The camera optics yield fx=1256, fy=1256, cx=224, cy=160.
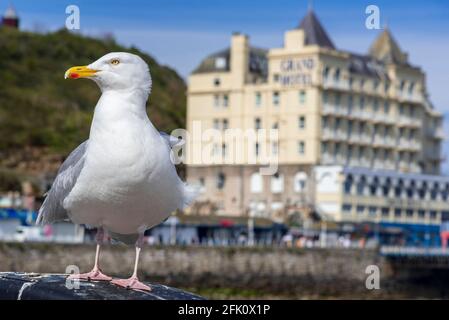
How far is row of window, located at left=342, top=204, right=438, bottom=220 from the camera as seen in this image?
87688 millimetres

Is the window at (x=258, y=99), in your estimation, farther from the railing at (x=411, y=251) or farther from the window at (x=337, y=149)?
the railing at (x=411, y=251)

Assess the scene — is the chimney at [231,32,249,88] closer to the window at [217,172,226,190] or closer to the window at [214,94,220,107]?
the window at [214,94,220,107]

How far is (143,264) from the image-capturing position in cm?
6147

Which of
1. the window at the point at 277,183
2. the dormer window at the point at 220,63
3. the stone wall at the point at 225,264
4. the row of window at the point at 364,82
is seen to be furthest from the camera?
the dormer window at the point at 220,63

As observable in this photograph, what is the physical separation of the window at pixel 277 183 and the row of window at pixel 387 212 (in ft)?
15.2

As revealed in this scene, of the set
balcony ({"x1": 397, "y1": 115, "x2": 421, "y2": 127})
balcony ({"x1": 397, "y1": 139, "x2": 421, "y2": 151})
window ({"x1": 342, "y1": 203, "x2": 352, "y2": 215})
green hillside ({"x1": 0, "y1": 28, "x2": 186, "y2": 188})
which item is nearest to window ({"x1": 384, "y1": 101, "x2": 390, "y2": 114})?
balcony ({"x1": 397, "y1": 115, "x2": 421, "y2": 127})

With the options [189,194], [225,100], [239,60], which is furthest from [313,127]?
[189,194]

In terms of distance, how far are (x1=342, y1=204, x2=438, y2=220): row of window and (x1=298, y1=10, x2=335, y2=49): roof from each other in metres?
12.2

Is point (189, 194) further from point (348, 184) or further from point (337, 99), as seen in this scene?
point (337, 99)

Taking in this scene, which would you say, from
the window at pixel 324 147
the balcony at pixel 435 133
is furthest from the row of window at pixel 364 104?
the balcony at pixel 435 133

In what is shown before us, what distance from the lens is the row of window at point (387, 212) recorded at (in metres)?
87.7

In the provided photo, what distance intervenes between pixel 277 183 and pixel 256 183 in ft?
5.12

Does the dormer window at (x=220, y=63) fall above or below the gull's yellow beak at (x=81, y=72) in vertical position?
above

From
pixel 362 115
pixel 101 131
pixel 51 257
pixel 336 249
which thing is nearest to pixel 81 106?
pixel 362 115
